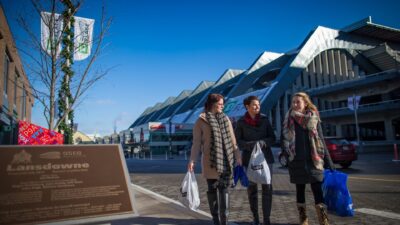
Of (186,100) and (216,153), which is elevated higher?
(186,100)

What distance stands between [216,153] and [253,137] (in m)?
0.69

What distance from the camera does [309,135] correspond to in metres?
4.05

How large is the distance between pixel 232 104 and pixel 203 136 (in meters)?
Result: 48.8

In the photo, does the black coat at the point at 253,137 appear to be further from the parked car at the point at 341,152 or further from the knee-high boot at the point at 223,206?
the parked car at the point at 341,152

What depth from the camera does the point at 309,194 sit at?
7266 millimetres

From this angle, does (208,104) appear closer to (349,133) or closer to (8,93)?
(8,93)

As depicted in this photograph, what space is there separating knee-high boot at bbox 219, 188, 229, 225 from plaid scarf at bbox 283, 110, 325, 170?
1006mm

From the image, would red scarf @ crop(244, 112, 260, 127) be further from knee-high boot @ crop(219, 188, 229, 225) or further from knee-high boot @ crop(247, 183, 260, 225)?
knee-high boot @ crop(219, 188, 229, 225)

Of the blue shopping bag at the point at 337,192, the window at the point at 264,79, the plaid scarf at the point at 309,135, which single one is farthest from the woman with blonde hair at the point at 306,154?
the window at the point at 264,79

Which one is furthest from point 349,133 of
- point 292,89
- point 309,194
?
point 309,194

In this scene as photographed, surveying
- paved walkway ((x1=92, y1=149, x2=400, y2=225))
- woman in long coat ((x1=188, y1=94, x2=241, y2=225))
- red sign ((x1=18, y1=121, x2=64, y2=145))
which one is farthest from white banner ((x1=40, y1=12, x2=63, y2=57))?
woman in long coat ((x1=188, y1=94, x2=241, y2=225))

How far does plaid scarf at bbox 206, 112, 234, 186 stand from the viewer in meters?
4.04

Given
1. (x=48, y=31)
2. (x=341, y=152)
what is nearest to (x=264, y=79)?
(x=341, y=152)

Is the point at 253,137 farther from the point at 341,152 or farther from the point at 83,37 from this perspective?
the point at 341,152
